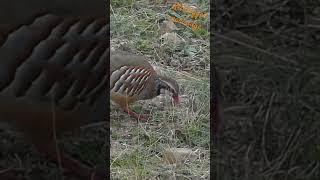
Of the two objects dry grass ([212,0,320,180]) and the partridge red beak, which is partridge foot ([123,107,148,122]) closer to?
the partridge red beak

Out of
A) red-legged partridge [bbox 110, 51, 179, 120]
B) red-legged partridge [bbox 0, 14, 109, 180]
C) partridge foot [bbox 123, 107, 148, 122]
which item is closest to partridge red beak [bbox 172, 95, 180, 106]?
red-legged partridge [bbox 110, 51, 179, 120]

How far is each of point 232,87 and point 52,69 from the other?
1.76 ft

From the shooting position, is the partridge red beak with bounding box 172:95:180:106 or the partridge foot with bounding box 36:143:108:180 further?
the partridge red beak with bounding box 172:95:180:106

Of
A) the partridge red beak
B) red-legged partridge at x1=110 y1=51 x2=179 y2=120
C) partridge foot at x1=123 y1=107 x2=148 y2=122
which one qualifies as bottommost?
partridge foot at x1=123 y1=107 x2=148 y2=122

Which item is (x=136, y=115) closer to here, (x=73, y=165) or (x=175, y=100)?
(x=175, y=100)

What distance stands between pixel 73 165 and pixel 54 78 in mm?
266

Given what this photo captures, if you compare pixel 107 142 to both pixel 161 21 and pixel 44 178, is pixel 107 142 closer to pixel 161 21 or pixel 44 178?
pixel 44 178

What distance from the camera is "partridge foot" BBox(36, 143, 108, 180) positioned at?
1827mm

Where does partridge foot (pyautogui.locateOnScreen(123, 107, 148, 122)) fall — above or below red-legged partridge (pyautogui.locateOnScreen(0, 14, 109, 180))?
below

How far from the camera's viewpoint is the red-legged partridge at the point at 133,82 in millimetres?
1895

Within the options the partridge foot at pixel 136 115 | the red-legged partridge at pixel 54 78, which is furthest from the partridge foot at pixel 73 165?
the partridge foot at pixel 136 115

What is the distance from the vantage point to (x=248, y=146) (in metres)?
1.87

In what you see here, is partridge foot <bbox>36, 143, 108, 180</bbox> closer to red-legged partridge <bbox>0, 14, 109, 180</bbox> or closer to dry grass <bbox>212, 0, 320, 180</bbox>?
red-legged partridge <bbox>0, 14, 109, 180</bbox>

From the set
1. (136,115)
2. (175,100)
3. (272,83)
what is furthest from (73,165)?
(272,83)
